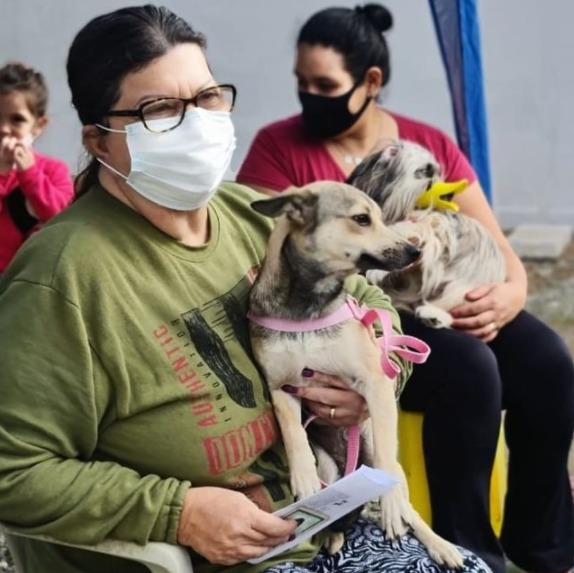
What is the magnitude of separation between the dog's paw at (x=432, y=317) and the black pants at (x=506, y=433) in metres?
0.03

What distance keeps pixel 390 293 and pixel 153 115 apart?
1355mm

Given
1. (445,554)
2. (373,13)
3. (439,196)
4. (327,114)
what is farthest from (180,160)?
(373,13)

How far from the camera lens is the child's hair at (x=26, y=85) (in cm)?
464

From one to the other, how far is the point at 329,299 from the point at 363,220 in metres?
0.18

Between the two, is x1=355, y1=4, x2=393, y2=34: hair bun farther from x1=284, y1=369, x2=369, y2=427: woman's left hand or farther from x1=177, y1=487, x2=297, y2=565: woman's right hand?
x1=177, y1=487, x2=297, y2=565: woman's right hand

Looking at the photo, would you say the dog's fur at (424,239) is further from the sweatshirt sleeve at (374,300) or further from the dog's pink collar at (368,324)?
the dog's pink collar at (368,324)

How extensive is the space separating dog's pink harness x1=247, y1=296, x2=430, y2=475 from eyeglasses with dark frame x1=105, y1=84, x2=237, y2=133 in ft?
1.35

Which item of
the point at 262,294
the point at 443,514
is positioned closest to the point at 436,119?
the point at 443,514

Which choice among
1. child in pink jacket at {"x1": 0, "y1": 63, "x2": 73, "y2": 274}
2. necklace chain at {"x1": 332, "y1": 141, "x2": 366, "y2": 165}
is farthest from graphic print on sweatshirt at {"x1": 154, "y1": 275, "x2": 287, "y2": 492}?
child in pink jacket at {"x1": 0, "y1": 63, "x2": 73, "y2": 274}

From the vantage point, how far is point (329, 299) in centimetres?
248

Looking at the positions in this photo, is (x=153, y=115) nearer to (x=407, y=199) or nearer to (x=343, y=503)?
(x=343, y=503)

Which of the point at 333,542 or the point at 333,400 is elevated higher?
the point at 333,400

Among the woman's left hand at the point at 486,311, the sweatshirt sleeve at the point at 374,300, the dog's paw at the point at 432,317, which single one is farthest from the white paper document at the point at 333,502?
the woman's left hand at the point at 486,311

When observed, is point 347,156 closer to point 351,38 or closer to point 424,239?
point 351,38
